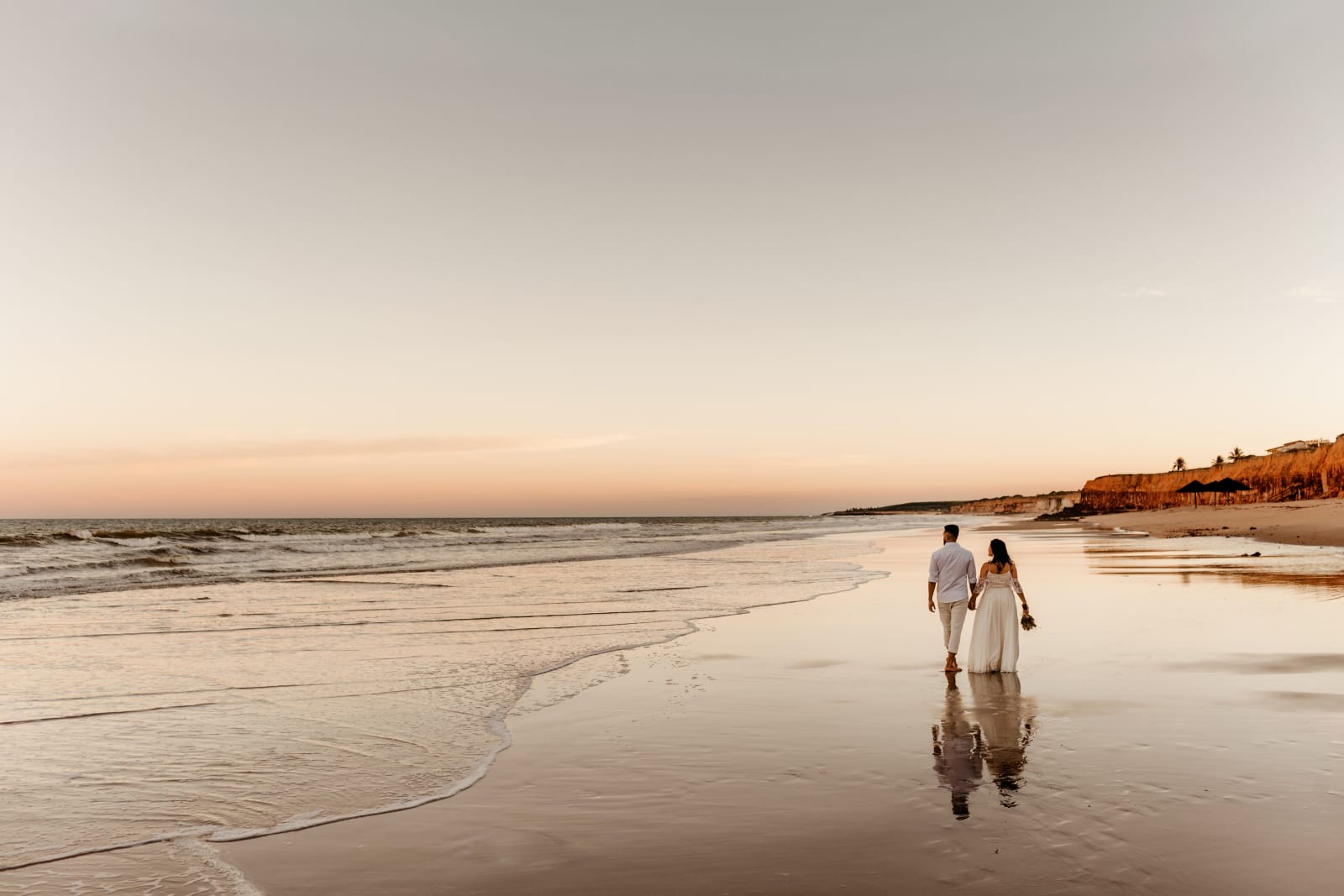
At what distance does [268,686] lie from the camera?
1059 cm

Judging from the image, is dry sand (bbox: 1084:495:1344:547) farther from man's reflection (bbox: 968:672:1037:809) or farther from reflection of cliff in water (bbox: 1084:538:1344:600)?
man's reflection (bbox: 968:672:1037:809)

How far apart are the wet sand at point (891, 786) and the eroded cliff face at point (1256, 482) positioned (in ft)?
266

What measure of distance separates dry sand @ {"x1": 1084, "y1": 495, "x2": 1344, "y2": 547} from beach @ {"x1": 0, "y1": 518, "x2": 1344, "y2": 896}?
3059 centimetres

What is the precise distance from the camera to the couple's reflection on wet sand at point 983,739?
6.32 m

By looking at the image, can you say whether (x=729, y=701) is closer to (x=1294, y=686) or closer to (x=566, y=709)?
(x=566, y=709)

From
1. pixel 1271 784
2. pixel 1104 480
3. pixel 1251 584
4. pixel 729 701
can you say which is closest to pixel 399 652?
pixel 729 701

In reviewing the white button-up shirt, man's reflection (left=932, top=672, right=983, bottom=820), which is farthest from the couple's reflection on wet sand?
the white button-up shirt

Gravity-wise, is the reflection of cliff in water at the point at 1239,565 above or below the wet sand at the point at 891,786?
below

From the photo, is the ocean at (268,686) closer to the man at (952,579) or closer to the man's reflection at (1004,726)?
the man's reflection at (1004,726)

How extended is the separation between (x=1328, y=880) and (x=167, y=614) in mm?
19121

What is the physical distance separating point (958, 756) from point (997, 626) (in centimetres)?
398

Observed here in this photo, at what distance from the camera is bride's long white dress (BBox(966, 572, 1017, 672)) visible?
34.9 ft

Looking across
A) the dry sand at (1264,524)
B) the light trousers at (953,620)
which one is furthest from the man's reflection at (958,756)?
the dry sand at (1264,524)

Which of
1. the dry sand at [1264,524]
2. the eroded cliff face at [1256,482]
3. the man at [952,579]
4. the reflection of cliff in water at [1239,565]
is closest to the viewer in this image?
the man at [952,579]
